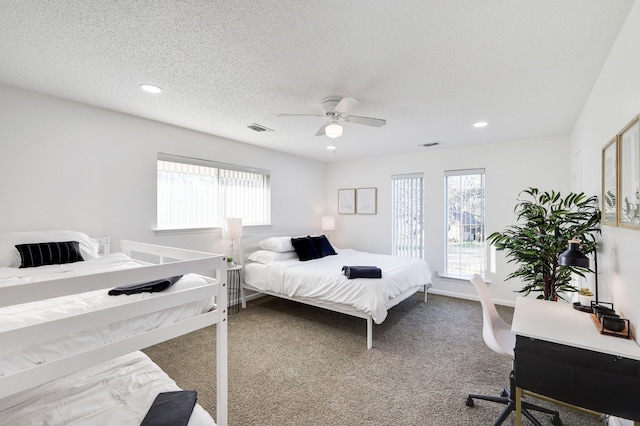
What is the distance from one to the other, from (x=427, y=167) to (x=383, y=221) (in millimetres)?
1302

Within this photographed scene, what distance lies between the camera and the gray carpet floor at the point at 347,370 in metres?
1.98

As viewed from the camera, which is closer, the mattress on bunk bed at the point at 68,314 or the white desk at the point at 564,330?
the mattress on bunk bed at the point at 68,314

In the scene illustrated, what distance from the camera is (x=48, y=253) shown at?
2.24m

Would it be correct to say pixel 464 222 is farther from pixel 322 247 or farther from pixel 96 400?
pixel 96 400

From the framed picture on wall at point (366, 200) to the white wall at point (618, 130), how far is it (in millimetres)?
3341

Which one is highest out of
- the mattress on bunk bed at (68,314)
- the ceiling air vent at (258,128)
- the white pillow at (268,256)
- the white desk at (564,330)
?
the ceiling air vent at (258,128)

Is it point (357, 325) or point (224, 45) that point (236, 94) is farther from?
point (357, 325)

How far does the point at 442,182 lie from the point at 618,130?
10.1 ft

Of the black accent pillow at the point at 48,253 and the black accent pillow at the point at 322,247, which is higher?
the black accent pillow at the point at 48,253

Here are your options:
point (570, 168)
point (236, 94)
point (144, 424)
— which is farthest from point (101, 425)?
point (570, 168)

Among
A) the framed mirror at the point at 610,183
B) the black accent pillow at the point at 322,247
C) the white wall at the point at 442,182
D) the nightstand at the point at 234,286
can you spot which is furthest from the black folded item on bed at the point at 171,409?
the white wall at the point at 442,182

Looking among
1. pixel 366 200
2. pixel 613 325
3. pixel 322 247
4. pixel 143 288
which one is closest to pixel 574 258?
pixel 613 325

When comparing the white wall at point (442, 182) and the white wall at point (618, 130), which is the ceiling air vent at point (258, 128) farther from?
the white wall at point (618, 130)

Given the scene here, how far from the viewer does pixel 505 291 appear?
431cm
